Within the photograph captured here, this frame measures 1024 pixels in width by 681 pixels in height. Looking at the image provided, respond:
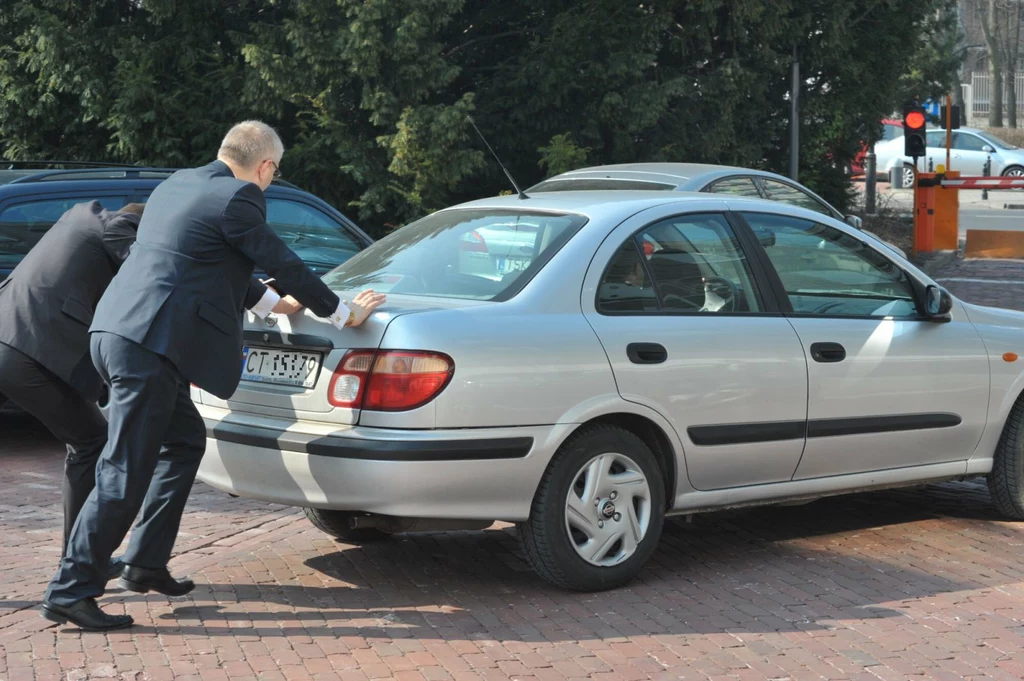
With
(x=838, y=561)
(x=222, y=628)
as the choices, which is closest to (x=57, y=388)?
(x=222, y=628)

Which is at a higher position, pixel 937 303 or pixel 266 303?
pixel 266 303

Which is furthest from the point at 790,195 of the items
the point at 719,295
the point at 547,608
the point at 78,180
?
the point at 547,608

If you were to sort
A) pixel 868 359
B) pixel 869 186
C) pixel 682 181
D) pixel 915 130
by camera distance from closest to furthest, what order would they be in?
pixel 868 359, pixel 682 181, pixel 915 130, pixel 869 186

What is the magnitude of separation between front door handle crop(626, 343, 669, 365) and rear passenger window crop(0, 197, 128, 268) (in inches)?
157

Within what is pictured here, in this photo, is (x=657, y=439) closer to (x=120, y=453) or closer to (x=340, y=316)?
(x=340, y=316)

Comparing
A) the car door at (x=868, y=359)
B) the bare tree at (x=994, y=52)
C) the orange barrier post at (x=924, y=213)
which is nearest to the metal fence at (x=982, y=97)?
the bare tree at (x=994, y=52)

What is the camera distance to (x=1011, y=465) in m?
6.62

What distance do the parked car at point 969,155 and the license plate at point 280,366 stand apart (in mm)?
31105

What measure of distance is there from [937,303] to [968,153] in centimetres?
3147

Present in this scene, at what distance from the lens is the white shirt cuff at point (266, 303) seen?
5.29 metres

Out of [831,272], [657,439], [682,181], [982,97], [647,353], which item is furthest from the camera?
[982,97]

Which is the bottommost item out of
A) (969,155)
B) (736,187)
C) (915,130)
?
(736,187)

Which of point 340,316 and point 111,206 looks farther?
point 111,206

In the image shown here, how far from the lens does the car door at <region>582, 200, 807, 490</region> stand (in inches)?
213
